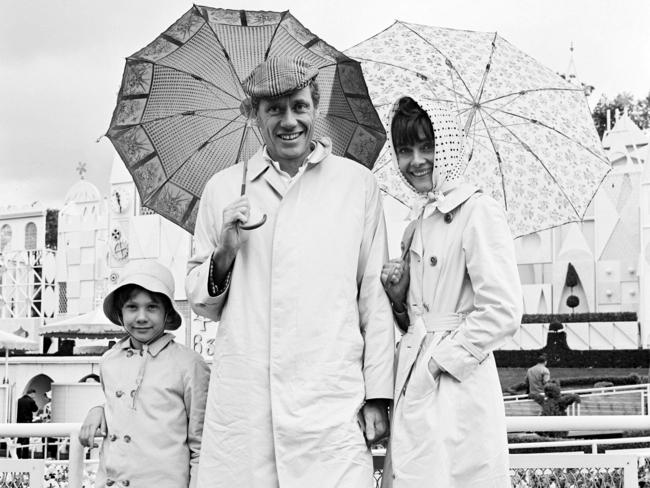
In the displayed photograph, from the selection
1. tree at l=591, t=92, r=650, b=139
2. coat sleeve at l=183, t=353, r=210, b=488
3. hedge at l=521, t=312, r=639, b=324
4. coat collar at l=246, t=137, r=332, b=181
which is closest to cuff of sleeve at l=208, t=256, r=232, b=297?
coat collar at l=246, t=137, r=332, b=181

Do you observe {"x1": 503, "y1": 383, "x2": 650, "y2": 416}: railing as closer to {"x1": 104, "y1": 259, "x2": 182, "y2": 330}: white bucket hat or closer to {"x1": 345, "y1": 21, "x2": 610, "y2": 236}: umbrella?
{"x1": 345, "y1": 21, "x2": 610, "y2": 236}: umbrella

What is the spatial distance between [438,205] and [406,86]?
1371 millimetres

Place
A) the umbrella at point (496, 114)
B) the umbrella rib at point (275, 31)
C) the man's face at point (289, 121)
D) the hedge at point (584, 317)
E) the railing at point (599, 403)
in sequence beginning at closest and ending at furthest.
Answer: the man's face at point (289, 121)
the umbrella rib at point (275, 31)
the umbrella at point (496, 114)
the railing at point (599, 403)
the hedge at point (584, 317)

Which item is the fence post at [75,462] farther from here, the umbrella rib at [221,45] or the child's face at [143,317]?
the umbrella rib at [221,45]

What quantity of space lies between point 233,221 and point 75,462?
130cm

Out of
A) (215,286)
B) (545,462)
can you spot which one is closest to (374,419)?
(215,286)

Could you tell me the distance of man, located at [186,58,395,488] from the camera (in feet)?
→ 8.82

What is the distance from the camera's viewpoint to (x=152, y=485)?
10.0 feet

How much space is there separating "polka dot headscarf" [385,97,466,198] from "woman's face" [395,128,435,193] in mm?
38

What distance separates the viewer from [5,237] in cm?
5700

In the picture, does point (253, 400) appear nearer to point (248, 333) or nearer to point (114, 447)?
point (248, 333)

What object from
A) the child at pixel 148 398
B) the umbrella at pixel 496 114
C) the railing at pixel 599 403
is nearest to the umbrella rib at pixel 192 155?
the child at pixel 148 398

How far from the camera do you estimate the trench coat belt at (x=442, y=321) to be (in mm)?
2783

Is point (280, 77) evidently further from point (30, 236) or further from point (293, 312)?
point (30, 236)
